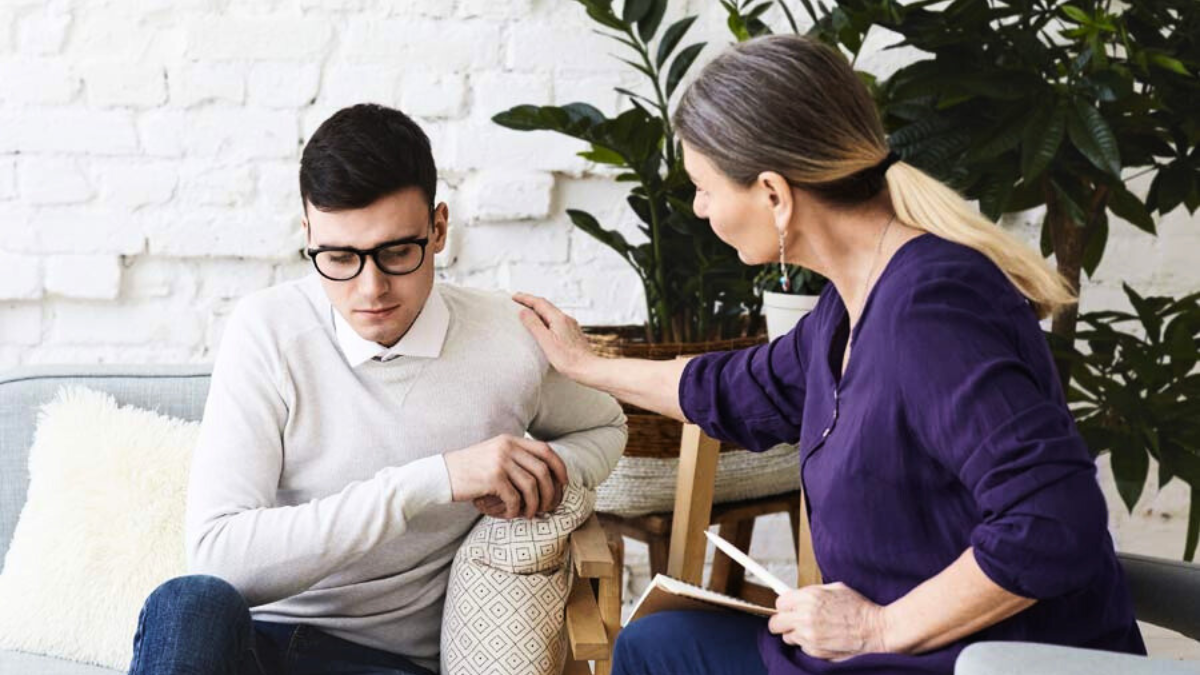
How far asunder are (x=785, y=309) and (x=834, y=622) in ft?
2.62

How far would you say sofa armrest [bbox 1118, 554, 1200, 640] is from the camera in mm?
1438

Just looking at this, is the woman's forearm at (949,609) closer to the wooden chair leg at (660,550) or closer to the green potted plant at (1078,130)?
the green potted plant at (1078,130)

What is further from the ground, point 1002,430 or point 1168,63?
point 1168,63

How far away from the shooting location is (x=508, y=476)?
5.19 feet

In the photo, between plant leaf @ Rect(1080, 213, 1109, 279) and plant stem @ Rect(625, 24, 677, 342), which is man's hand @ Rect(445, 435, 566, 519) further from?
plant leaf @ Rect(1080, 213, 1109, 279)

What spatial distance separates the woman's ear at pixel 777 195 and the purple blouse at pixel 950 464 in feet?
0.39

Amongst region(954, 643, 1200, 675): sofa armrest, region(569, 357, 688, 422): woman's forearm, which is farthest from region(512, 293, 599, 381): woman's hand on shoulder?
region(954, 643, 1200, 675): sofa armrest

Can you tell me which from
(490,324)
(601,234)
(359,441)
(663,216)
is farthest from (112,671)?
(663,216)

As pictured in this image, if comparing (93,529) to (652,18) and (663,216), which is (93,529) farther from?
(652,18)

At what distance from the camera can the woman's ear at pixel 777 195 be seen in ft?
4.45

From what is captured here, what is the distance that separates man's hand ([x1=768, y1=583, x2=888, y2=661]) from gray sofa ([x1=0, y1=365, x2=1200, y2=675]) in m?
0.23

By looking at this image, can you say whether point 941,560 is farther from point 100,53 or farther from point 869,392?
point 100,53

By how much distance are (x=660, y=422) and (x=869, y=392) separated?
90cm

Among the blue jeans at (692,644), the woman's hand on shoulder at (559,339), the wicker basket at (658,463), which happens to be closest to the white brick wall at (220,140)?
the wicker basket at (658,463)
